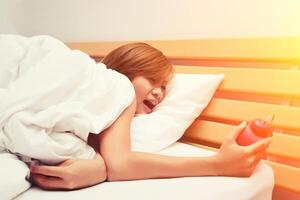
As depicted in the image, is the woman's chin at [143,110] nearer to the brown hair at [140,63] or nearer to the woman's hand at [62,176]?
the brown hair at [140,63]

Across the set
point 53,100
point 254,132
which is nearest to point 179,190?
point 254,132

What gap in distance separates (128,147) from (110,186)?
0.36ft

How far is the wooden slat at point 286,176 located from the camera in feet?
2.96

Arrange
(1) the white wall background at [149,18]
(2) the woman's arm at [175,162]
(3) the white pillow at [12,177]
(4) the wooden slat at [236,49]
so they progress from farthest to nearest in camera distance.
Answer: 1. (1) the white wall background at [149,18]
2. (4) the wooden slat at [236,49]
3. (2) the woman's arm at [175,162]
4. (3) the white pillow at [12,177]

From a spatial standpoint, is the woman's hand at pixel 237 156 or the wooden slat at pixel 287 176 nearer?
the woman's hand at pixel 237 156

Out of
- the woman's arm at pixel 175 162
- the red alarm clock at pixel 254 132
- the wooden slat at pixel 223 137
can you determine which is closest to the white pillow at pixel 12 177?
the woman's arm at pixel 175 162

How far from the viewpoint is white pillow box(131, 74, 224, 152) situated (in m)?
0.99

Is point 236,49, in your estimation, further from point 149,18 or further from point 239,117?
point 149,18

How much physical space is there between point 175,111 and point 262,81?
0.84ft

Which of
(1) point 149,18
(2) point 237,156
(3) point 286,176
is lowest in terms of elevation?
(3) point 286,176

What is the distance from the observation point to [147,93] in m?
1.06

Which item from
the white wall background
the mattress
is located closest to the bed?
the mattress

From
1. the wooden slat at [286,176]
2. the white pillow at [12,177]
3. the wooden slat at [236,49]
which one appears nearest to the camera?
the white pillow at [12,177]

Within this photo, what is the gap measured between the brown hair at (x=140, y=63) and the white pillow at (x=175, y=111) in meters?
0.07
